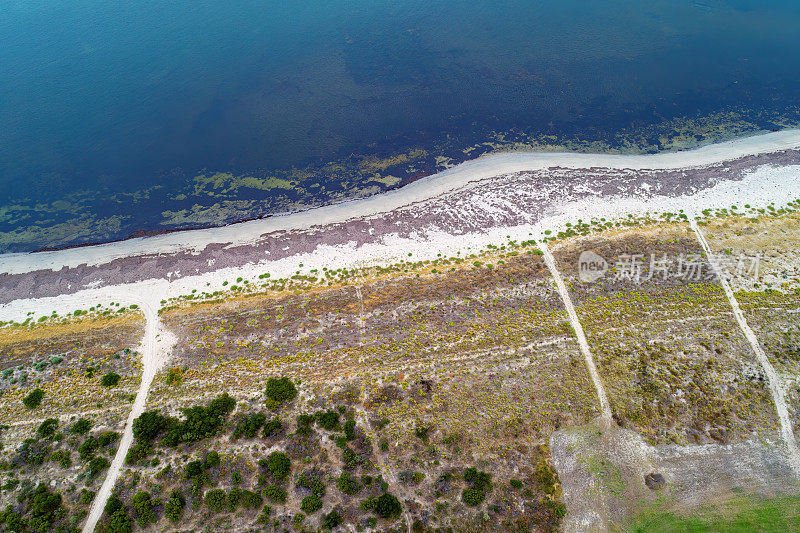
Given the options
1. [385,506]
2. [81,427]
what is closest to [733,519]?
[385,506]

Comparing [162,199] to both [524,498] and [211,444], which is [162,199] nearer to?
[211,444]

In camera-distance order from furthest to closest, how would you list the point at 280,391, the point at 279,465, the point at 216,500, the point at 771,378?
the point at 771,378
the point at 280,391
the point at 279,465
the point at 216,500

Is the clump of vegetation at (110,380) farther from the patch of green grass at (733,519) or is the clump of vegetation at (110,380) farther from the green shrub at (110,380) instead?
the patch of green grass at (733,519)

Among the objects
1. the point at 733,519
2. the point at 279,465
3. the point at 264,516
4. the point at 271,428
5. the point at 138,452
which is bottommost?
the point at 733,519

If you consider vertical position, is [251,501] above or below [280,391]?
below

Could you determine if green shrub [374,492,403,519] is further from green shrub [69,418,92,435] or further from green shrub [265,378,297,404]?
green shrub [69,418,92,435]

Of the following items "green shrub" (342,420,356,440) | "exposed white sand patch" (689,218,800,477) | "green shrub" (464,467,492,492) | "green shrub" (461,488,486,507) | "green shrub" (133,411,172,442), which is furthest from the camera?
"green shrub" (133,411,172,442)

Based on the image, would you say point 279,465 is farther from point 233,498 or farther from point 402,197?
point 402,197

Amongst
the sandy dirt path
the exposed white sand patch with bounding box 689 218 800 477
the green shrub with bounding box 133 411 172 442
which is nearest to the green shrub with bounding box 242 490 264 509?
the green shrub with bounding box 133 411 172 442
